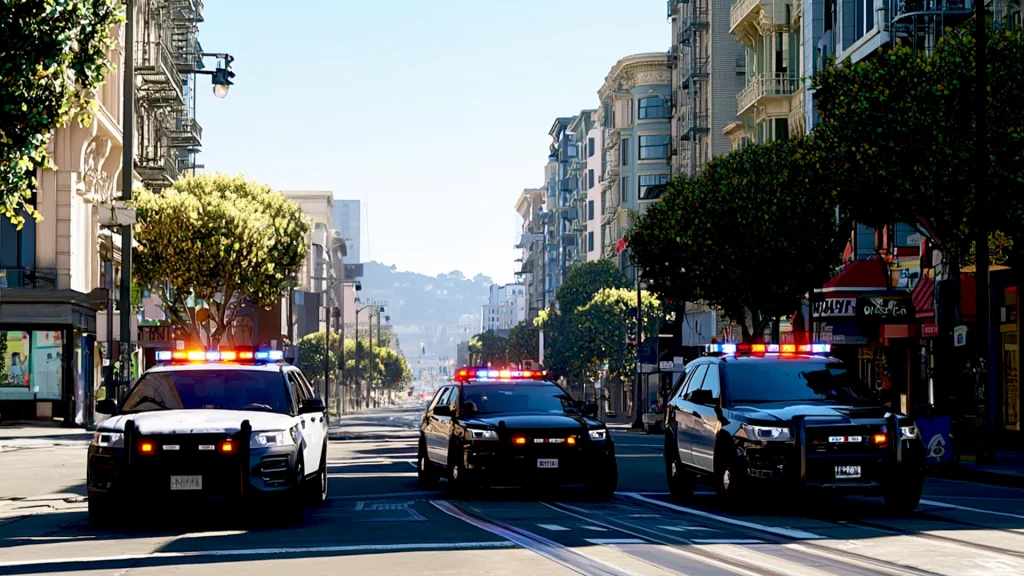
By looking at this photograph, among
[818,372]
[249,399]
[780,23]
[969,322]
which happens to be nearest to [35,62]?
[249,399]

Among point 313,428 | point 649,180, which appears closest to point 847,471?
point 313,428

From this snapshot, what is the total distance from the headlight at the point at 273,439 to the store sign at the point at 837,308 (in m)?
32.8

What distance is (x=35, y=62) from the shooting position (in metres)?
19.5

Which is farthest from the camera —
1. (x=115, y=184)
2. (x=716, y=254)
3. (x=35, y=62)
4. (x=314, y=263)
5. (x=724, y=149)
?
(x=314, y=263)

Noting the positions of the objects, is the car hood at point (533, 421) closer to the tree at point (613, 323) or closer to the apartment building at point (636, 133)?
the tree at point (613, 323)

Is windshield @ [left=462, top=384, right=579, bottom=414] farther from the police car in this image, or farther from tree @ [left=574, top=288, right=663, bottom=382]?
tree @ [left=574, top=288, right=663, bottom=382]

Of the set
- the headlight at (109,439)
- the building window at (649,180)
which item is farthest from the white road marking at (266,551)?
the building window at (649,180)

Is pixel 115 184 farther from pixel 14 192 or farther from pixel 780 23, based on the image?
pixel 14 192

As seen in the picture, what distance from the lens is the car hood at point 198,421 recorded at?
16.9 meters

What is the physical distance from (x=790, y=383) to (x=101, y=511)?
8.03m

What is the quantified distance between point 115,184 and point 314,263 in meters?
112

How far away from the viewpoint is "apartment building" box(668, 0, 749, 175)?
85.2m

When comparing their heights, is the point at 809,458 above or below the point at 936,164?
below

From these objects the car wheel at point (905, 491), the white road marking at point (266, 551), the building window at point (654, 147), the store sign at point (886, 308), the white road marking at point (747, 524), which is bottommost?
the white road marking at point (747, 524)
